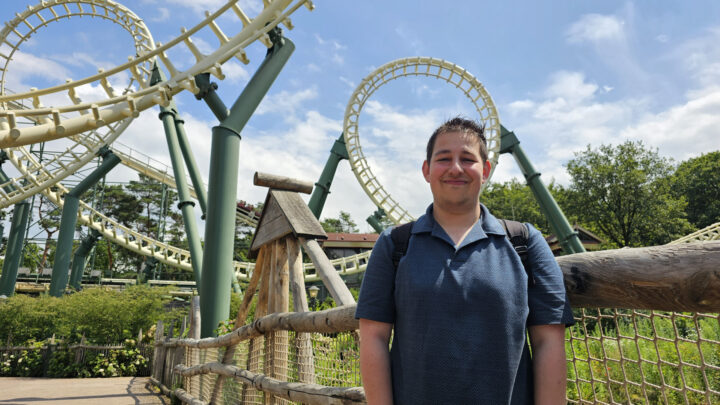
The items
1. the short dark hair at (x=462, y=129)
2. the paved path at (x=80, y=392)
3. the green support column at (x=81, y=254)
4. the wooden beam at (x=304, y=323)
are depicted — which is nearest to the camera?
the short dark hair at (x=462, y=129)

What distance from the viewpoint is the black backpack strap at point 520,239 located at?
1.07 metres

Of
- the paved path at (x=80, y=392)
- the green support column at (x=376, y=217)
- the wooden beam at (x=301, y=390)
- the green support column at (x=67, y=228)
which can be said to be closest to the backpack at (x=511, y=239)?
the wooden beam at (x=301, y=390)

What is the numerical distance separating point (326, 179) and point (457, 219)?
12.3m

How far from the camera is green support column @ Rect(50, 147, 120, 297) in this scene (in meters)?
13.1

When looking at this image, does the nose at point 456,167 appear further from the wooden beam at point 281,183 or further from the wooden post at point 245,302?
the wooden post at point 245,302

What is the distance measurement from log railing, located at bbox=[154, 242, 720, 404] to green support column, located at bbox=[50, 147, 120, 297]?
9.95m

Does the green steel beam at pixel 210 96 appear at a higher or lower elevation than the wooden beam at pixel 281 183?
higher

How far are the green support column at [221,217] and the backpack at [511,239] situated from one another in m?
4.19

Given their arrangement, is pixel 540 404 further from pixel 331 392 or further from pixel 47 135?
pixel 47 135

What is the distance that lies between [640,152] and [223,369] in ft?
94.0

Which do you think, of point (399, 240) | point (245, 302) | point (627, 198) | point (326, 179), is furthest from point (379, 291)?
point (627, 198)

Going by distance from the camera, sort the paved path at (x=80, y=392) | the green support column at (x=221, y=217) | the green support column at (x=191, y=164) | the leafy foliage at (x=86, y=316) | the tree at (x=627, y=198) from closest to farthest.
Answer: the green support column at (x=221, y=217), the paved path at (x=80, y=392), the green support column at (x=191, y=164), the leafy foliage at (x=86, y=316), the tree at (x=627, y=198)

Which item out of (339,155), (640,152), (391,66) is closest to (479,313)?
(339,155)

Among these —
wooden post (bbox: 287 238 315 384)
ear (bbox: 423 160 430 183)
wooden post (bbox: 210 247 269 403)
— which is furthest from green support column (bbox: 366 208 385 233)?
ear (bbox: 423 160 430 183)
